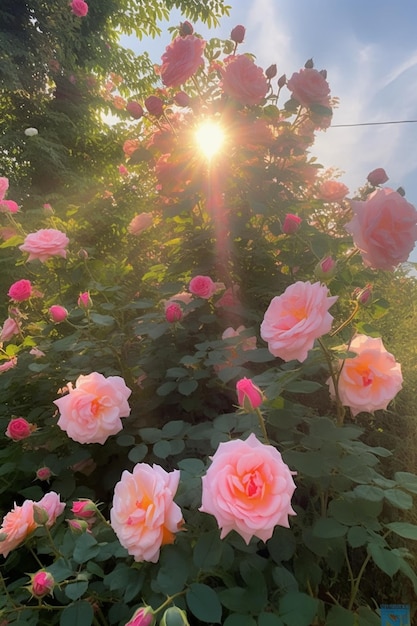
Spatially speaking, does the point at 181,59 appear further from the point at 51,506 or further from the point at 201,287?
the point at 51,506

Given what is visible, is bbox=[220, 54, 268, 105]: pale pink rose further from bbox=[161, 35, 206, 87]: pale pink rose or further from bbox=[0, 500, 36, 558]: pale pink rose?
bbox=[0, 500, 36, 558]: pale pink rose

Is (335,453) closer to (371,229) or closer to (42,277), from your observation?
(371,229)

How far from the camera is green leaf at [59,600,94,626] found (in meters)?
0.77

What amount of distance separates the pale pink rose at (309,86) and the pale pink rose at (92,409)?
1095 mm

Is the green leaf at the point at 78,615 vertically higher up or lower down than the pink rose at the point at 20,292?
lower down

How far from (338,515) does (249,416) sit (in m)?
0.22

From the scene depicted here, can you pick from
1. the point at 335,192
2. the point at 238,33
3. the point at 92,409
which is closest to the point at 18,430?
the point at 92,409

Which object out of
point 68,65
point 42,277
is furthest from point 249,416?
point 68,65

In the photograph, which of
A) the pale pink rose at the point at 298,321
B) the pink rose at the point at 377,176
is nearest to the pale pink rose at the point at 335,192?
the pink rose at the point at 377,176

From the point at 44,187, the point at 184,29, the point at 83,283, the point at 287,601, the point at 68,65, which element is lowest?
the point at 287,601

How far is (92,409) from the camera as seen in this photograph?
0.99m

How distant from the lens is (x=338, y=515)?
0.79 meters

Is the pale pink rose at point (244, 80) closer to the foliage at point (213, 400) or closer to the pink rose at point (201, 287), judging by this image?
the foliage at point (213, 400)

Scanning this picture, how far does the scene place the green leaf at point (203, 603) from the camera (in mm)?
656
